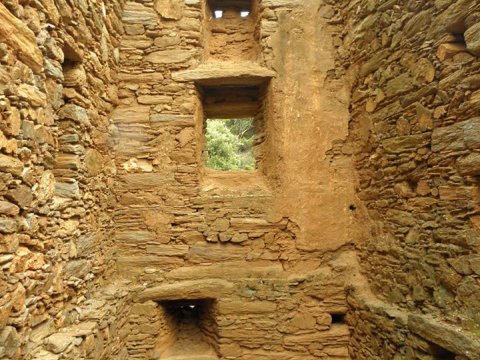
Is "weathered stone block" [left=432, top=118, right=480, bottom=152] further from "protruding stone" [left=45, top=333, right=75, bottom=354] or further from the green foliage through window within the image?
the green foliage through window

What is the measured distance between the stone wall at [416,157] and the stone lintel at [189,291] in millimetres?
1506

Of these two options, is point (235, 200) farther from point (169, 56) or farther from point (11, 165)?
point (11, 165)

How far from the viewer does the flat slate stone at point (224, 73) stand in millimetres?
4199

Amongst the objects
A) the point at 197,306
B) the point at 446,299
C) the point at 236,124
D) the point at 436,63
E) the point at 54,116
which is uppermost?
the point at 236,124

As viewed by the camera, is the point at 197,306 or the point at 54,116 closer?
the point at 54,116

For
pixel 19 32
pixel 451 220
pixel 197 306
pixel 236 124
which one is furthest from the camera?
pixel 236 124

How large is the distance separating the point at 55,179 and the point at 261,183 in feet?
7.59

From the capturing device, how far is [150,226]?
4090 mm

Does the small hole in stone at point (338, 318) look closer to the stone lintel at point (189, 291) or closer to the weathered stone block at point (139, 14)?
the stone lintel at point (189, 291)

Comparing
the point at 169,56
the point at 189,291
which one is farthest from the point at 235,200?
the point at 169,56

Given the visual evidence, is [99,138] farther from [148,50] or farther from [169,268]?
[169,268]

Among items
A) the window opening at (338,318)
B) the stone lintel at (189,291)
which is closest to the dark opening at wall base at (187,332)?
the stone lintel at (189,291)

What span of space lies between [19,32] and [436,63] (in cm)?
293

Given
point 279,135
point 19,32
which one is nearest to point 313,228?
point 279,135
